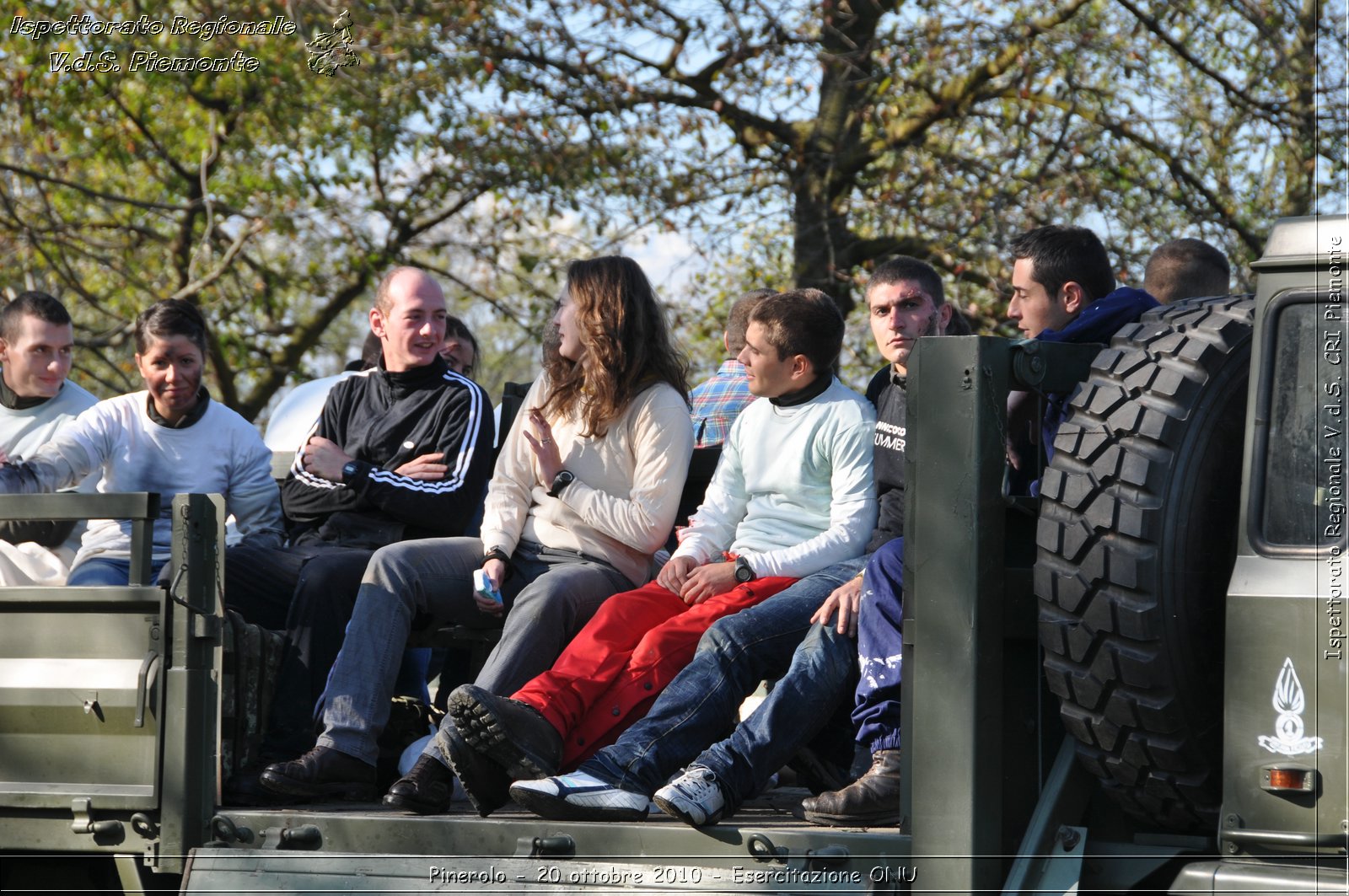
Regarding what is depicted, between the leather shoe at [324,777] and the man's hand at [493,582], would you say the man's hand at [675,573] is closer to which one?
the man's hand at [493,582]

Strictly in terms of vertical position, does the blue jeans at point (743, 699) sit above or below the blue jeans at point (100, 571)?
below

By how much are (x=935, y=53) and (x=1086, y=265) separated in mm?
7672

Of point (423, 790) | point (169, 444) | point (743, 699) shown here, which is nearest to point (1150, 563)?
point (743, 699)

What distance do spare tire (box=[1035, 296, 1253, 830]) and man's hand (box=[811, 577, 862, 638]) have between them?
786 millimetres

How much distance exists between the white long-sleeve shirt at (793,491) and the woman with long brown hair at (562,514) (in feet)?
0.54

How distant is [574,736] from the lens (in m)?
3.96

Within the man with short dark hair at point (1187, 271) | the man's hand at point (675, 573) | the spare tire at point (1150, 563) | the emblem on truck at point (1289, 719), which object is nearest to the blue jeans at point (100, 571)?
the man's hand at point (675, 573)

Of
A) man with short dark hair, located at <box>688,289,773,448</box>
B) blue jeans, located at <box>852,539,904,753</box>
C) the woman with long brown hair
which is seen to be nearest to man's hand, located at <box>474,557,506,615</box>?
the woman with long brown hair

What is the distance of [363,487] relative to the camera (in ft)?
16.2

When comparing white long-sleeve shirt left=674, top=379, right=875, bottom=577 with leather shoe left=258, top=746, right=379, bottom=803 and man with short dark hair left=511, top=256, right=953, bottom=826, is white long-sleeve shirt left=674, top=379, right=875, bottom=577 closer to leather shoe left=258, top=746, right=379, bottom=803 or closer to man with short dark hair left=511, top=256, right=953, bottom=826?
man with short dark hair left=511, top=256, right=953, bottom=826

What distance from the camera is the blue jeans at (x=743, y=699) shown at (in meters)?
3.64

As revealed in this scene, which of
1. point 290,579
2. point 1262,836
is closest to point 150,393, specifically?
point 290,579

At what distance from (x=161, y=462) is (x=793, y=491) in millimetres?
2374

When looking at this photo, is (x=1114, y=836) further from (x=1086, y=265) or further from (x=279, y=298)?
(x=279, y=298)
